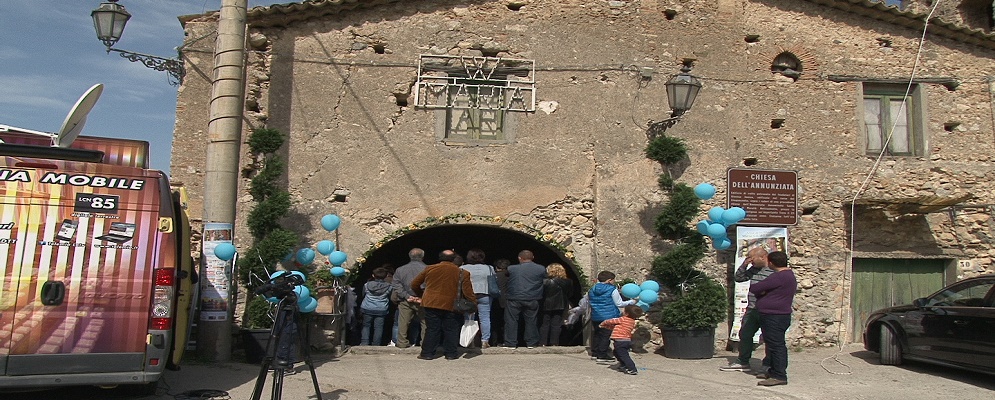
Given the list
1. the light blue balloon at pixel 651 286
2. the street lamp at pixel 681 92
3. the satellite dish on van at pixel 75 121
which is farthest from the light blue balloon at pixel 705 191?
the satellite dish on van at pixel 75 121

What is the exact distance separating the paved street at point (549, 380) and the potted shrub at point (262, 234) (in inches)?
18.5

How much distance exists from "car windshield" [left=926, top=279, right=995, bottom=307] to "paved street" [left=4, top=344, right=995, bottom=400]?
857 mm

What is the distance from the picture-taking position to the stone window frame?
11.6 meters

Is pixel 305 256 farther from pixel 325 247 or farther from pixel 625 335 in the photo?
pixel 625 335

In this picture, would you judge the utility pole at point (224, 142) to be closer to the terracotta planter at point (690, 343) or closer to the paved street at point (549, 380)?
the paved street at point (549, 380)

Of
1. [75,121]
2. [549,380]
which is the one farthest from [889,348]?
[75,121]

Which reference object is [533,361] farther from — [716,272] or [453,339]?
[716,272]

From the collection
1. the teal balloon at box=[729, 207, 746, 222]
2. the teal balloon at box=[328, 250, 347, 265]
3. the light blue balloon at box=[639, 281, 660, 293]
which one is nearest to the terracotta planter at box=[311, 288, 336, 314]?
the teal balloon at box=[328, 250, 347, 265]

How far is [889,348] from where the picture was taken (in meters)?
9.51

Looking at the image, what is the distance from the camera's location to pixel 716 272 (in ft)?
36.3

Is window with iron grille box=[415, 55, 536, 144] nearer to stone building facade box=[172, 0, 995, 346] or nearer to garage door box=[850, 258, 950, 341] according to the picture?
stone building facade box=[172, 0, 995, 346]

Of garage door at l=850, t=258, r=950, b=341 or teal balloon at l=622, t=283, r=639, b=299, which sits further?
garage door at l=850, t=258, r=950, b=341

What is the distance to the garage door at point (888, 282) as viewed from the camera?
11430mm

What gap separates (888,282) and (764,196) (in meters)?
2.44
